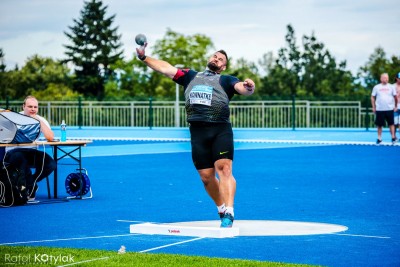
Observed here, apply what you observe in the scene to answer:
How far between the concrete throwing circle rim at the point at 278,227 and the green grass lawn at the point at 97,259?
1.80 metres

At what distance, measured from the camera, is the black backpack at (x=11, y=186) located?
12.4 meters

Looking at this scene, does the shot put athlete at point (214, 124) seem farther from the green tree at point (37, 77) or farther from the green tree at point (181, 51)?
the green tree at point (37, 77)

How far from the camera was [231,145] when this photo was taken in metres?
9.88

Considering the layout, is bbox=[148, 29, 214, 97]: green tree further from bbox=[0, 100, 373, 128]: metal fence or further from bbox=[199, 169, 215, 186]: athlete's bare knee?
bbox=[199, 169, 215, 186]: athlete's bare knee

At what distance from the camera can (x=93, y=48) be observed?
289 feet

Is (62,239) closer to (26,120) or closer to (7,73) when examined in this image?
(26,120)

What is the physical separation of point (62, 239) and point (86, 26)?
81.0 m

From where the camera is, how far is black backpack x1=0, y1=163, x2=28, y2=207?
12398mm

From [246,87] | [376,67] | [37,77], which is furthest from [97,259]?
[37,77]

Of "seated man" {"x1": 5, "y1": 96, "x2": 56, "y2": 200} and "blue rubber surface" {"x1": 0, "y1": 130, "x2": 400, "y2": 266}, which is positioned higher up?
"seated man" {"x1": 5, "y1": 96, "x2": 56, "y2": 200}

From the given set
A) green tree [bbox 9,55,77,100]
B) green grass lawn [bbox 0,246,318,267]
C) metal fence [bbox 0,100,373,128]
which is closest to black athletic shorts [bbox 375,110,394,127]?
metal fence [bbox 0,100,373,128]

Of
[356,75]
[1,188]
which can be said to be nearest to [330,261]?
[1,188]

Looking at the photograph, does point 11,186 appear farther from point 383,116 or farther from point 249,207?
point 383,116

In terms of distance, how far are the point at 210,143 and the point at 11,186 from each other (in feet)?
12.2
